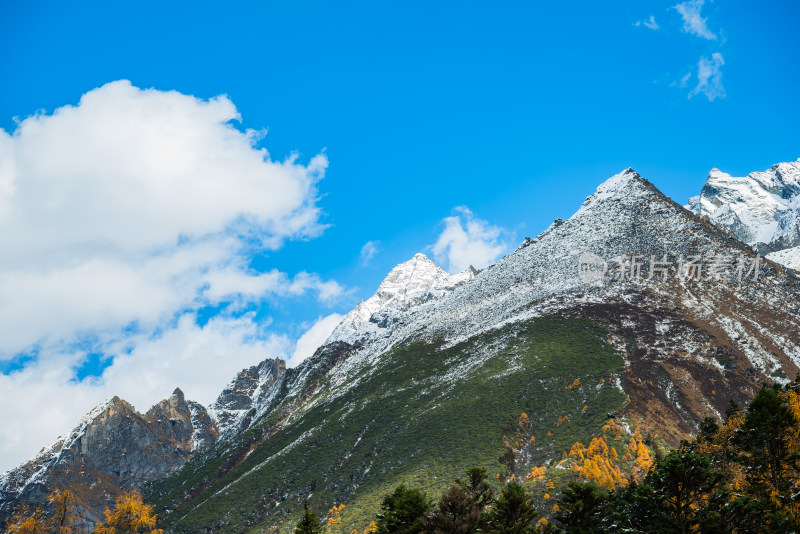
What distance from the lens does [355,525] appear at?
404ft

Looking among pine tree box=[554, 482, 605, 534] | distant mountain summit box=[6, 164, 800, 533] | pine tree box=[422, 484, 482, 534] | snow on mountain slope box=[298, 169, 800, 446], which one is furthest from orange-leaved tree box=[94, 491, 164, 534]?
snow on mountain slope box=[298, 169, 800, 446]

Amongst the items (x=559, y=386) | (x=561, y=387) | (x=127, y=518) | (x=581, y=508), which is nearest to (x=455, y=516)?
(x=581, y=508)

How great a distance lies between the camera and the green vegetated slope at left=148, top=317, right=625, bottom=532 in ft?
436

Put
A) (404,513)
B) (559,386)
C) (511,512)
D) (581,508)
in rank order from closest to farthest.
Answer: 1. (404,513)
2. (511,512)
3. (581,508)
4. (559,386)

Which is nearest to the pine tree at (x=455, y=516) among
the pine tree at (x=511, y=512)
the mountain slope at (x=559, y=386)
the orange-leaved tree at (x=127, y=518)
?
the pine tree at (x=511, y=512)

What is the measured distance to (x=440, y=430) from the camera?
492ft

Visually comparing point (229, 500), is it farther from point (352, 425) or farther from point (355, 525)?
point (355, 525)

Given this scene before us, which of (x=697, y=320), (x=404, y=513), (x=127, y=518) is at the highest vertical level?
(x=127, y=518)

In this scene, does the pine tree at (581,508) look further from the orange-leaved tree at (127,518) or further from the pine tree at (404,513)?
the orange-leaved tree at (127,518)

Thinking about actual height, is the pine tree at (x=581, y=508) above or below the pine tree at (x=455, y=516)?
below

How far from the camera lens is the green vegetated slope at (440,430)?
13275 centimetres

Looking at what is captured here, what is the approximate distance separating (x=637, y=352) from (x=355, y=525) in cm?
8878

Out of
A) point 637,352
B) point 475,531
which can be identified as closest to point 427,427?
point 637,352

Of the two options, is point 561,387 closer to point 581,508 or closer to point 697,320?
point 697,320
